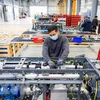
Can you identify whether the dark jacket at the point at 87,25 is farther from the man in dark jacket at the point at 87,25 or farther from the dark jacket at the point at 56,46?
the dark jacket at the point at 56,46

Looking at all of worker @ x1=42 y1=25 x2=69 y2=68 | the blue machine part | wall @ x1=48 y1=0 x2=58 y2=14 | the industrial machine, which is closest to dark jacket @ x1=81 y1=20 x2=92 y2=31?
worker @ x1=42 y1=25 x2=69 y2=68

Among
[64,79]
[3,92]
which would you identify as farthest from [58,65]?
[3,92]

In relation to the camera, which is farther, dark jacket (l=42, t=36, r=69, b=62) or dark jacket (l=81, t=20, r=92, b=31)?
dark jacket (l=81, t=20, r=92, b=31)

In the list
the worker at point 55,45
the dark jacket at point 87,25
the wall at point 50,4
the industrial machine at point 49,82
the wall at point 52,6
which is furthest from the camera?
the wall at point 52,6

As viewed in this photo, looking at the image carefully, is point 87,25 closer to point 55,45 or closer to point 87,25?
point 87,25

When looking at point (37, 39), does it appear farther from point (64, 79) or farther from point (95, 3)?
point (95, 3)

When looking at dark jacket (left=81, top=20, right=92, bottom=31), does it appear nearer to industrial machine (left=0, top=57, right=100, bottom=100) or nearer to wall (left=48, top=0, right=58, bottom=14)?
industrial machine (left=0, top=57, right=100, bottom=100)

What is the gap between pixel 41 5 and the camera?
27609 millimetres

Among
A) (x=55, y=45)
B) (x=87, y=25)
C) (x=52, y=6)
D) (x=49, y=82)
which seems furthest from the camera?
(x=52, y=6)

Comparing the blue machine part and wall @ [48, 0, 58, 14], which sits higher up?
wall @ [48, 0, 58, 14]

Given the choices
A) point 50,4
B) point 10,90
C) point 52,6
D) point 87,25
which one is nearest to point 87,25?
point 87,25

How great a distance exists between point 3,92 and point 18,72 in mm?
320

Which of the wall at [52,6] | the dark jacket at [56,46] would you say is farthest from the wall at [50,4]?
the dark jacket at [56,46]

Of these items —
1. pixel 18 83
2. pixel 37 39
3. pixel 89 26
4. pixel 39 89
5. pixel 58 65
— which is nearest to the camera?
pixel 18 83
